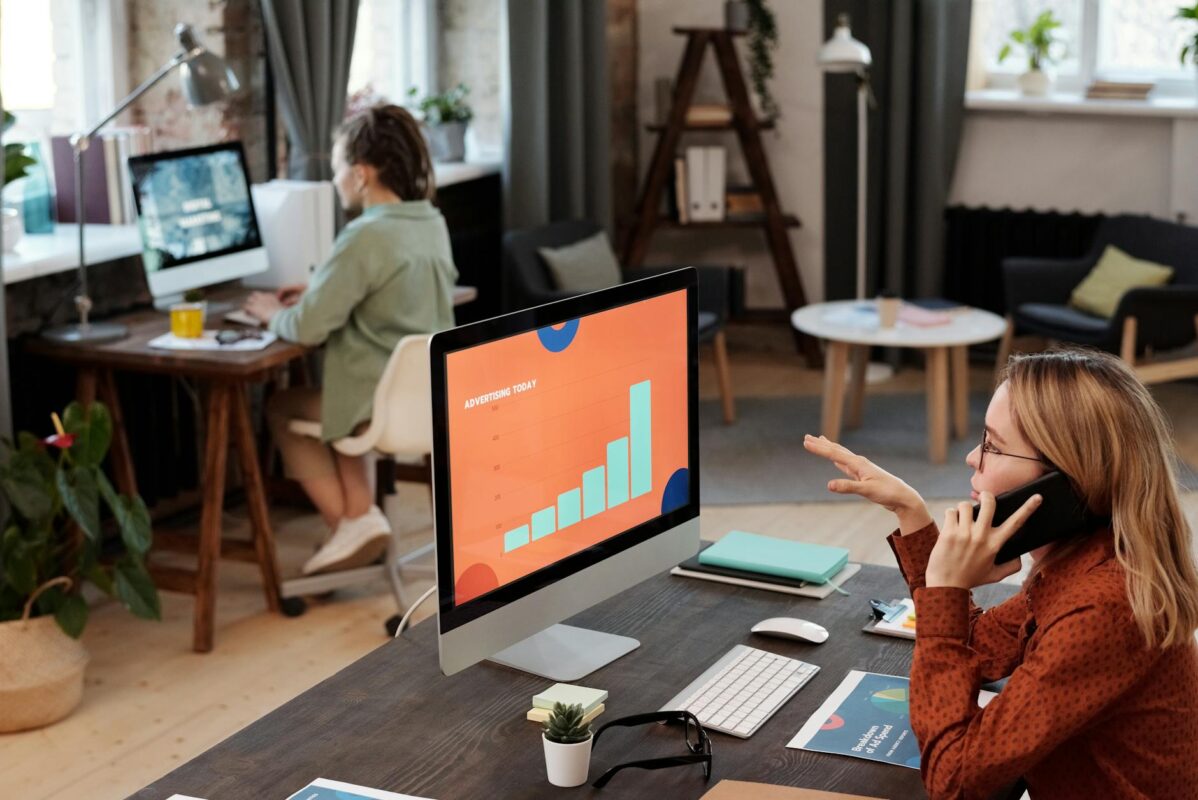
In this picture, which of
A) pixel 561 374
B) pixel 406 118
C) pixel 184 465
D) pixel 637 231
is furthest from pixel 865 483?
pixel 637 231

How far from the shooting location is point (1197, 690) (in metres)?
1.64

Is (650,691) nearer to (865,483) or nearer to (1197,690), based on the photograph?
(865,483)

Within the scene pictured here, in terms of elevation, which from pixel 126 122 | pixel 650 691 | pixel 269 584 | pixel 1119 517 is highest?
pixel 126 122

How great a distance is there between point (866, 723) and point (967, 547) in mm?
276

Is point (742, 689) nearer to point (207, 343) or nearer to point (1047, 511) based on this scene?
point (1047, 511)

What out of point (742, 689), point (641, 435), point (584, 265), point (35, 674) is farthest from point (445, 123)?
point (742, 689)

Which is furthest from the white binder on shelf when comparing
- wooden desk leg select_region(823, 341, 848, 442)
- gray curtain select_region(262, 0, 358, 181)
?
gray curtain select_region(262, 0, 358, 181)

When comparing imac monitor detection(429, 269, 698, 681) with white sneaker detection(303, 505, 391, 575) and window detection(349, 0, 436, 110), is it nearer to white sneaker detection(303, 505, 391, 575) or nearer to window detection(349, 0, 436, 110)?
white sneaker detection(303, 505, 391, 575)

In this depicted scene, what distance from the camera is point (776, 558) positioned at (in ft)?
7.50

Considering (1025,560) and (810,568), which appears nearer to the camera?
(810,568)

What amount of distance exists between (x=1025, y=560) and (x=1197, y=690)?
2.52 meters

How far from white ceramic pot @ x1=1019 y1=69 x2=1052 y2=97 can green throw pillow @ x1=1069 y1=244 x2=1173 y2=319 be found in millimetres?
912

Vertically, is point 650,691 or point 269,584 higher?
point 650,691

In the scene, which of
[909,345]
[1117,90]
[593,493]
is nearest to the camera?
[593,493]
